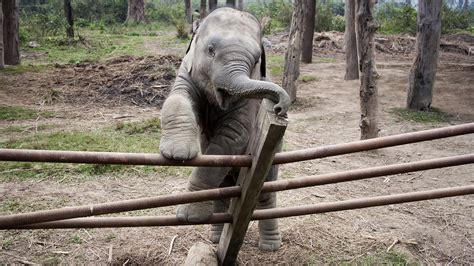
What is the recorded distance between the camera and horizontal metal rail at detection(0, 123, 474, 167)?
1806 millimetres

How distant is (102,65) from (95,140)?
4.44 metres

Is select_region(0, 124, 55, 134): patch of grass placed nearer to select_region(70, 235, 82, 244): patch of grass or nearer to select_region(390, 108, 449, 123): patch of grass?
select_region(70, 235, 82, 244): patch of grass

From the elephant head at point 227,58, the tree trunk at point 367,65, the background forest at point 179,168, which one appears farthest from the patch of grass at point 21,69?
the elephant head at point 227,58

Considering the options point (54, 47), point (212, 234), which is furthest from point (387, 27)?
point (212, 234)

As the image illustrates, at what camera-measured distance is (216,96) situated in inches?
89.1

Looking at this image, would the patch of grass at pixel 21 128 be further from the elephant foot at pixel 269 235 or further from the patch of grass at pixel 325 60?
the patch of grass at pixel 325 60

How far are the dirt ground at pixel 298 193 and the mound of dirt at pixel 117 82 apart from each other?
3cm

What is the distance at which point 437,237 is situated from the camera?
3.48 meters

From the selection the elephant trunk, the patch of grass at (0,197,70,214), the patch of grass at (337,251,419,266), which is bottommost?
the patch of grass at (337,251,419,266)

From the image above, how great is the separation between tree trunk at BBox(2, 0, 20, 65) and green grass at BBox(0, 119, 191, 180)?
16.0 feet

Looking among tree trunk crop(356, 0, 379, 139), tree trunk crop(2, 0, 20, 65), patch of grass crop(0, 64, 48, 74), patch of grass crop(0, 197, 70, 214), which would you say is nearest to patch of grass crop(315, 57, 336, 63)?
patch of grass crop(0, 64, 48, 74)

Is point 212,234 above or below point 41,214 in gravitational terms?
below

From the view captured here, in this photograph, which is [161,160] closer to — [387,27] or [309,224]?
[309,224]

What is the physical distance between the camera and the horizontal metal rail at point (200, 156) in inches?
71.1
